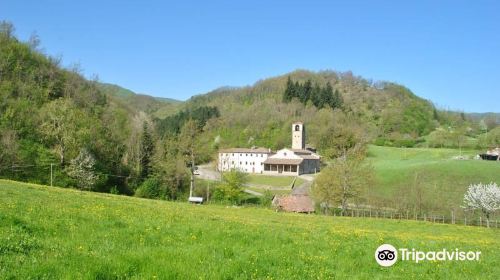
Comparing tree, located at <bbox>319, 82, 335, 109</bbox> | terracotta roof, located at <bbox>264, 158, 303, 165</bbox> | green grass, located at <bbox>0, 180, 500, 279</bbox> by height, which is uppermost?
tree, located at <bbox>319, 82, 335, 109</bbox>

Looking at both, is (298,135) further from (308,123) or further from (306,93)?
(306,93)

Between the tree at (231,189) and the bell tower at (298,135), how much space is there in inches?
2709

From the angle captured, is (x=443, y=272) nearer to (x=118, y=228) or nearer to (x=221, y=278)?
(x=221, y=278)

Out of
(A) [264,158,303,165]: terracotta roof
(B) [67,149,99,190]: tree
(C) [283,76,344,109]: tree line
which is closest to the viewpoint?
(B) [67,149,99,190]: tree

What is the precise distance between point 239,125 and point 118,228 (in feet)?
514

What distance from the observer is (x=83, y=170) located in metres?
66.4

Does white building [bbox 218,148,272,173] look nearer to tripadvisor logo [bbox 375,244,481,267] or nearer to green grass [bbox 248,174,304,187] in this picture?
green grass [bbox 248,174,304,187]

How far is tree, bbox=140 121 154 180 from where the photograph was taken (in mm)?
85656

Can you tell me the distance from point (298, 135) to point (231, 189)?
238 feet

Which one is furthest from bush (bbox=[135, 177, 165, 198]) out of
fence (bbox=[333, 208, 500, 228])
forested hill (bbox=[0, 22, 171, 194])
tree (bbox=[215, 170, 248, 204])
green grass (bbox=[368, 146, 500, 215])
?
green grass (bbox=[368, 146, 500, 215])

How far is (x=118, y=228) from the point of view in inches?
480

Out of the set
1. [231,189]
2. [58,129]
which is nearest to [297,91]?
[231,189]

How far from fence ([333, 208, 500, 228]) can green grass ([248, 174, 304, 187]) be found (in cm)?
4036

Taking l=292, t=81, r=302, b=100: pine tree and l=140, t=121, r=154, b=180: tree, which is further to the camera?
l=292, t=81, r=302, b=100: pine tree
